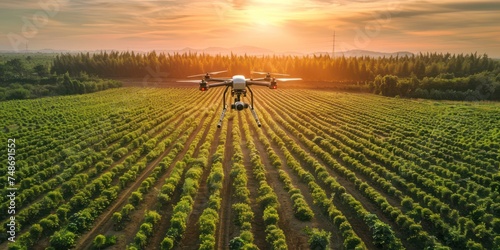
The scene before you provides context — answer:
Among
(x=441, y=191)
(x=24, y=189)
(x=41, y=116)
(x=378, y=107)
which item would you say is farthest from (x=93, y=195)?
(x=378, y=107)

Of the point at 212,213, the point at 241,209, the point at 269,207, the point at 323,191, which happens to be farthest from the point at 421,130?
the point at 212,213

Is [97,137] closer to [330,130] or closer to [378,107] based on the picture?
[330,130]

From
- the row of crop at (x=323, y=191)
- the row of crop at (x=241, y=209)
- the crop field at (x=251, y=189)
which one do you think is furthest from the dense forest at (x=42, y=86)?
the row of crop at (x=241, y=209)

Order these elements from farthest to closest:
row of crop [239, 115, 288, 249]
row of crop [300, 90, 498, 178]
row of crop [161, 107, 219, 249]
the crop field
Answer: row of crop [300, 90, 498, 178] → the crop field → row of crop [161, 107, 219, 249] → row of crop [239, 115, 288, 249]

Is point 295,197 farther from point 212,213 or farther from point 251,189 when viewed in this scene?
point 212,213

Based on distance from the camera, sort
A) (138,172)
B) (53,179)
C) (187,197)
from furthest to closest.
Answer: (138,172)
(53,179)
(187,197)

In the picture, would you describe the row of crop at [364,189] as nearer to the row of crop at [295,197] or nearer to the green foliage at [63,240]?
the row of crop at [295,197]

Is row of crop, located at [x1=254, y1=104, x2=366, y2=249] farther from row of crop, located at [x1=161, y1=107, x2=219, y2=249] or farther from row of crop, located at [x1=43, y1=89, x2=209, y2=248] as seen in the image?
row of crop, located at [x1=43, y1=89, x2=209, y2=248]

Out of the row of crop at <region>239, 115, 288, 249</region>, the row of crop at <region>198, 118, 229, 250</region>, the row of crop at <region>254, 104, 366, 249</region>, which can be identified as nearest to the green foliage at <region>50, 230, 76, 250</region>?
the row of crop at <region>198, 118, 229, 250</region>
